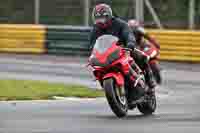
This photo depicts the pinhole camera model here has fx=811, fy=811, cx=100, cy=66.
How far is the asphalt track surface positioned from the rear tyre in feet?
0.45

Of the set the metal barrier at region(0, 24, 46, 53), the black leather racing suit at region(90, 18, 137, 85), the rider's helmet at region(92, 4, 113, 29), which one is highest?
the rider's helmet at region(92, 4, 113, 29)

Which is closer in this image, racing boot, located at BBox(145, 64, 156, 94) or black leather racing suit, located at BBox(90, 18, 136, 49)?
black leather racing suit, located at BBox(90, 18, 136, 49)

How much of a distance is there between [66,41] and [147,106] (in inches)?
541

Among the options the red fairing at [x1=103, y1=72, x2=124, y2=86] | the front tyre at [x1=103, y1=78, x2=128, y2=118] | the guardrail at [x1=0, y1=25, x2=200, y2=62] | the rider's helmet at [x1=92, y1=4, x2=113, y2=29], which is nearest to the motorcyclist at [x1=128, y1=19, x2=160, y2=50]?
the guardrail at [x1=0, y1=25, x2=200, y2=62]

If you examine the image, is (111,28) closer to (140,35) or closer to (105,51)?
(105,51)

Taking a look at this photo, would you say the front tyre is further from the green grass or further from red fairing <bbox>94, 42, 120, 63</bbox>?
the green grass

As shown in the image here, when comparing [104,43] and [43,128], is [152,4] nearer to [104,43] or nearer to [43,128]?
[104,43]

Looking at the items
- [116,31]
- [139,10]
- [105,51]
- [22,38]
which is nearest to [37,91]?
[116,31]

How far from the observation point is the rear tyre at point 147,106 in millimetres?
11938

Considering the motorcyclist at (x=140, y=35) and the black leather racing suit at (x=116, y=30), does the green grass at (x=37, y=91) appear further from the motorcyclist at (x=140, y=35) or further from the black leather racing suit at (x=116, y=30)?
the black leather racing suit at (x=116, y=30)

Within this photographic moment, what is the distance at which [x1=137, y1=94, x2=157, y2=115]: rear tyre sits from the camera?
1194cm

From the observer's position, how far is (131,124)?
10602mm

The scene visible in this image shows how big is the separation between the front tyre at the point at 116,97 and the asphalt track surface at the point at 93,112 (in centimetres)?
13

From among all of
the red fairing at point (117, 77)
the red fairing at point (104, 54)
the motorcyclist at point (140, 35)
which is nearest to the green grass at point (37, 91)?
the motorcyclist at point (140, 35)
